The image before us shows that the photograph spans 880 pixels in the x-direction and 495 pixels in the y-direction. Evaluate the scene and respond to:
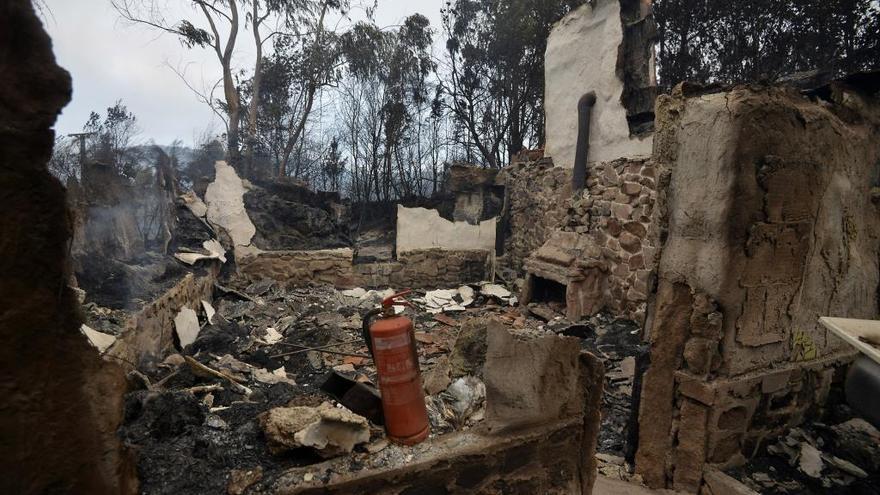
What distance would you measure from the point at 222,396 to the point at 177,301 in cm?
283

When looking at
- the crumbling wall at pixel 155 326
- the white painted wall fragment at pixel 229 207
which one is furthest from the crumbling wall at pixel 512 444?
the white painted wall fragment at pixel 229 207

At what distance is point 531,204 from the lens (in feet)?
29.2

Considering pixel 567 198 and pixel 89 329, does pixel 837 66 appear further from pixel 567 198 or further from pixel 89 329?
pixel 89 329

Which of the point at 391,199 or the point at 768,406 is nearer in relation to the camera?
the point at 768,406

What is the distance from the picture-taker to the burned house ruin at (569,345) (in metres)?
1.08

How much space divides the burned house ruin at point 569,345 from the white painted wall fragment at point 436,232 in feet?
10.5

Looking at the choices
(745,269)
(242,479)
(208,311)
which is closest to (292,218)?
(208,311)

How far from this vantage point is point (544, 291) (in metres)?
7.53

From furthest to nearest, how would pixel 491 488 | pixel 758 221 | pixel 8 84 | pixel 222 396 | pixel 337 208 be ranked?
pixel 337 208 < pixel 222 396 < pixel 758 221 < pixel 491 488 < pixel 8 84

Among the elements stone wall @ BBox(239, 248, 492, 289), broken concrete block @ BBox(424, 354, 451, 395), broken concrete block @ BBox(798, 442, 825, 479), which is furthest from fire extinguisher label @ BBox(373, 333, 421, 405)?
stone wall @ BBox(239, 248, 492, 289)

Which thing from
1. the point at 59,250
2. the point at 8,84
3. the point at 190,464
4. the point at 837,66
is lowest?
the point at 190,464

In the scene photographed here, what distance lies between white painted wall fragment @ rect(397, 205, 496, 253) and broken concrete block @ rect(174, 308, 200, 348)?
457 centimetres

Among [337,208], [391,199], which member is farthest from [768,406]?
[391,199]

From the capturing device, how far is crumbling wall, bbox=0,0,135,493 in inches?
38.7
